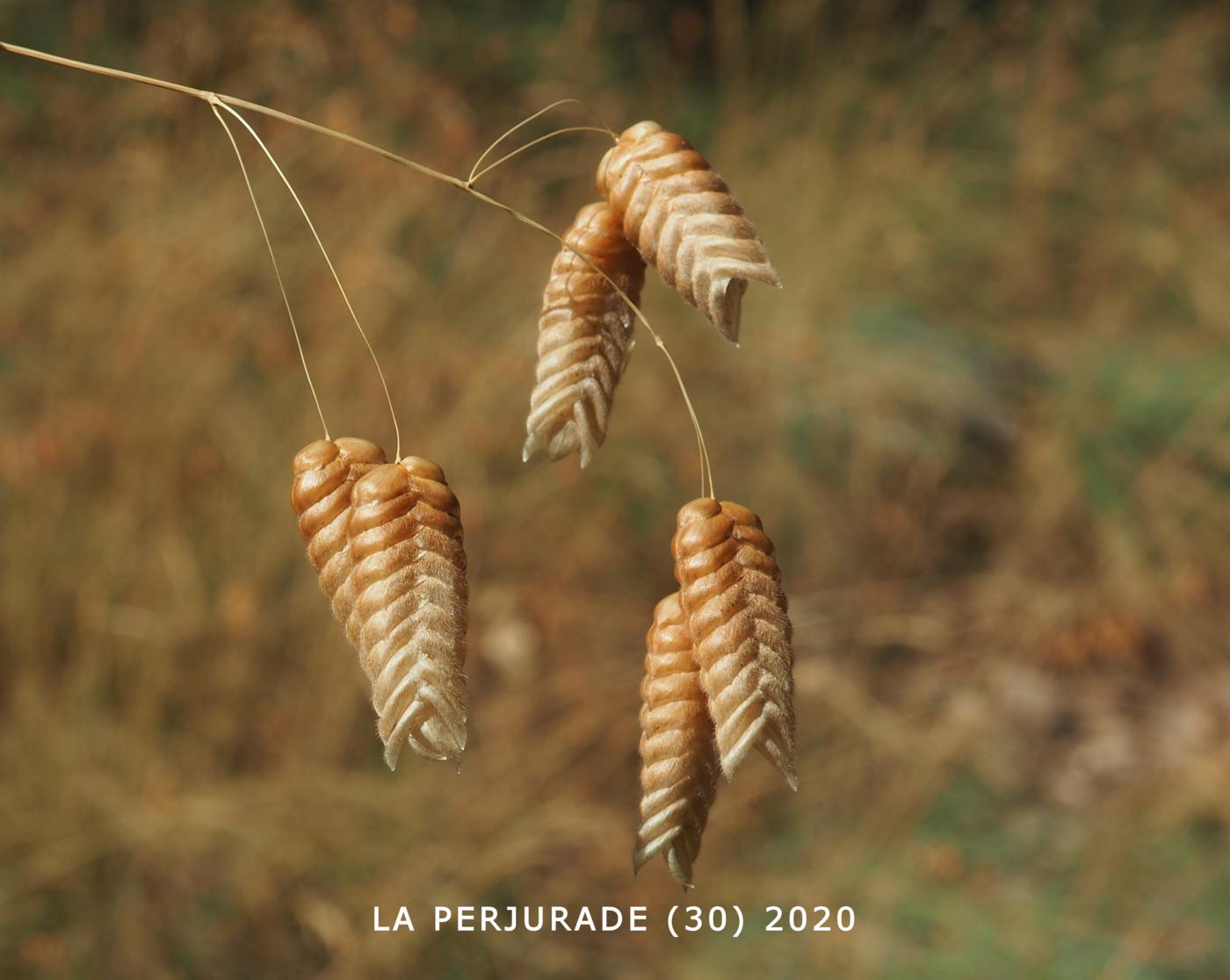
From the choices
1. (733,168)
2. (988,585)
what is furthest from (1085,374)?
(733,168)

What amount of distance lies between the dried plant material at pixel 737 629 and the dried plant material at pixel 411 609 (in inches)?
4.7

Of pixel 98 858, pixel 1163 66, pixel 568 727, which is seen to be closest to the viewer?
pixel 98 858

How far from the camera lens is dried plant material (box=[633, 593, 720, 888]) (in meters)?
0.70

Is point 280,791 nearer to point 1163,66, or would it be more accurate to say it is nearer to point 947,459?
point 947,459

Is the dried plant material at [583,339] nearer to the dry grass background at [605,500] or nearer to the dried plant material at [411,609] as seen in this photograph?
the dried plant material at [411,609]

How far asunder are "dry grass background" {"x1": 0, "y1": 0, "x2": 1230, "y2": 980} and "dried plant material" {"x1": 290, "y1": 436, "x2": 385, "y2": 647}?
62.7 inches

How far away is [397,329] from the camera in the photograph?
3.02 m

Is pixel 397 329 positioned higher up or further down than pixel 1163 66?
further down

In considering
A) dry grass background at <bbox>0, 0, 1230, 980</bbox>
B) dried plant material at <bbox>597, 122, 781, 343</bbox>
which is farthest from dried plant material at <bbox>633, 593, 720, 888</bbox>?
dry grass background at <bbox>0, 0, 1230, 980</bbox>

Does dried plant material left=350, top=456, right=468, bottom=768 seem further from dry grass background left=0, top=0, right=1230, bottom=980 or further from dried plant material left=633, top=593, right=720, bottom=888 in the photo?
dry grass background left=0, top=0, right=1230, bottom=980

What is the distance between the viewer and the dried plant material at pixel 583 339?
2.40 ft

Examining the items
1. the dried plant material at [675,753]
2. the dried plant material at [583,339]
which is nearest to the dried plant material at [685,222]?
the dried plant material at [583,339]

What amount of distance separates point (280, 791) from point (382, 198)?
1.51 meters

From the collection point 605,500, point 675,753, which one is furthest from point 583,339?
point 605,500
